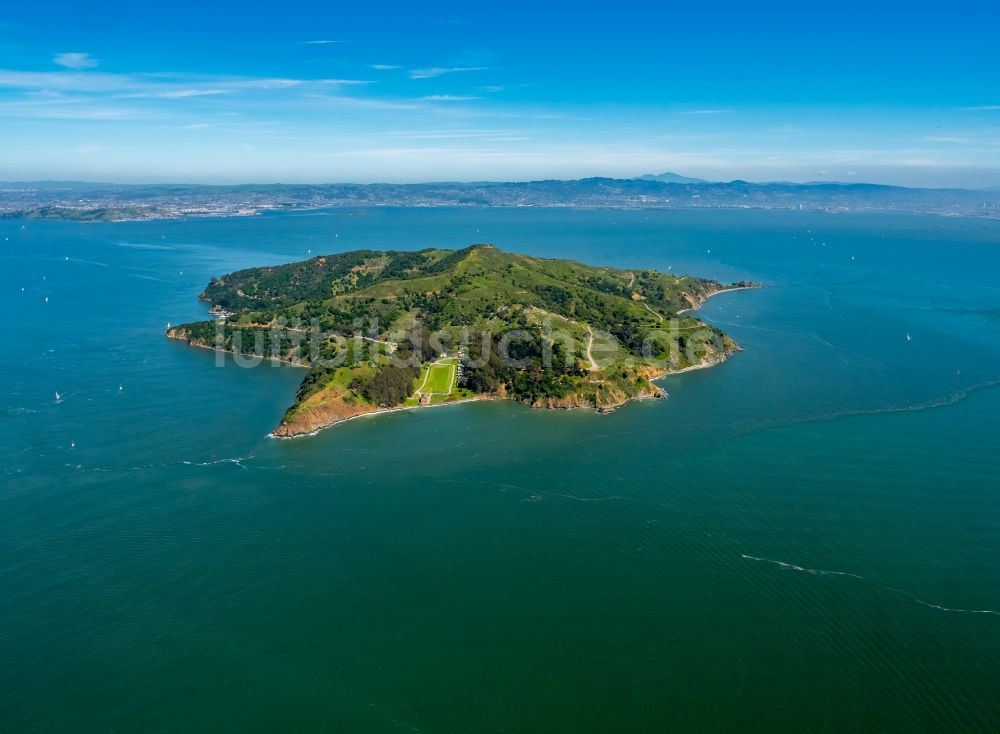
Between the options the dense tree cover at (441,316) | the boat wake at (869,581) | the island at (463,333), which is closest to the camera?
the boat wake at (869,581)

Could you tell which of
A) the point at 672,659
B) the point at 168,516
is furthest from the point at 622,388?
the point at 168,516

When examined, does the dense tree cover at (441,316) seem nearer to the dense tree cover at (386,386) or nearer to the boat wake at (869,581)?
the dense tree cover at (386,386)

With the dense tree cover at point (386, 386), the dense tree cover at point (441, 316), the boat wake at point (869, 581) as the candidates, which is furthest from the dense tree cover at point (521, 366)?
the boat wake at point (869, 581)

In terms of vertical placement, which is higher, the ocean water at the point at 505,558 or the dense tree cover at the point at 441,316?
the dense tree cover at the point at 441,316

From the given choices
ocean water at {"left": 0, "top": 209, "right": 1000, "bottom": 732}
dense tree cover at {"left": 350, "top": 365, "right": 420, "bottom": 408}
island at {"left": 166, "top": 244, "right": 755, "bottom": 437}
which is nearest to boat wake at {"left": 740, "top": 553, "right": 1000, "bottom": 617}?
ocean water at {"left": 0, "top": 209, "right": 1000, "bottom": 732}

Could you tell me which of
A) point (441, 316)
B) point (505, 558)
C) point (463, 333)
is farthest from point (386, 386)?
point (505, 558)

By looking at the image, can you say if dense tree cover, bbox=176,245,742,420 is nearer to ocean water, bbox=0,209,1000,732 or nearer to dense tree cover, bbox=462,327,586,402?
dense tree cover, bbox=462,327,586,402
